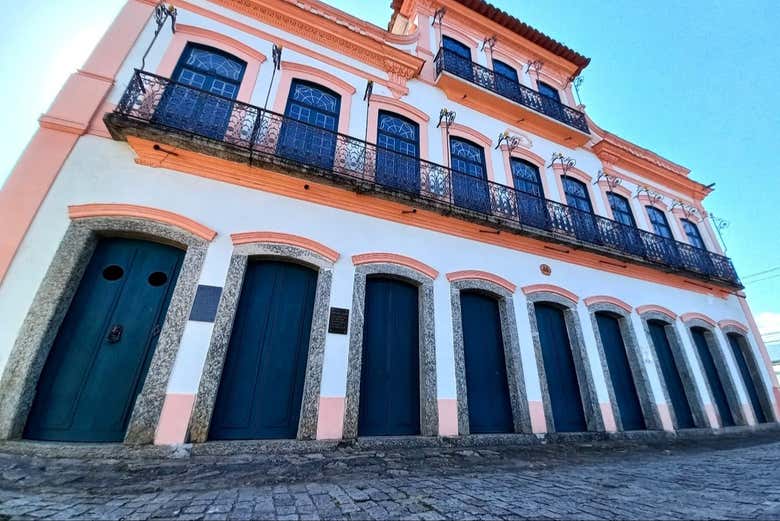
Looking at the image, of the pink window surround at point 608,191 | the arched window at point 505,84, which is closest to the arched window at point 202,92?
the arched window at point 505,84

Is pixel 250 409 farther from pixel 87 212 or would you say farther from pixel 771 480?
pixel 771 480

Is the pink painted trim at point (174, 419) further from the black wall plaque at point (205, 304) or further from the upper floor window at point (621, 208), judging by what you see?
the upper floor window at point (621, 208)

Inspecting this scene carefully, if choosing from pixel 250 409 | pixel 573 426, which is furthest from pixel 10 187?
pixel 573 426

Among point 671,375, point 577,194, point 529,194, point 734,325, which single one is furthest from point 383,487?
point 734,325

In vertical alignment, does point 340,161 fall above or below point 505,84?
below

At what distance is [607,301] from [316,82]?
8276 mm

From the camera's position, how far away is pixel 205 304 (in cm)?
418

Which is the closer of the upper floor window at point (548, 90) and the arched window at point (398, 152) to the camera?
the arched window at point (398, 152)

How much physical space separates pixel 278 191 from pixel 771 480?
719 cm

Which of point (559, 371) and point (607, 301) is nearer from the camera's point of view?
point (559, 371)

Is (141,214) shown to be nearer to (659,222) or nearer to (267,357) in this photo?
(267,357)

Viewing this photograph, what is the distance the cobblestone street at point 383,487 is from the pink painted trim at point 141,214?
9.11 feet

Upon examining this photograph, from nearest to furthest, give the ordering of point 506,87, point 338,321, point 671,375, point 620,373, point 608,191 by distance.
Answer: point 338,321
point 620,373
point 671,375
point 506,87
point 608,191

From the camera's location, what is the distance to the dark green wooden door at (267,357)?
4.09 meters
